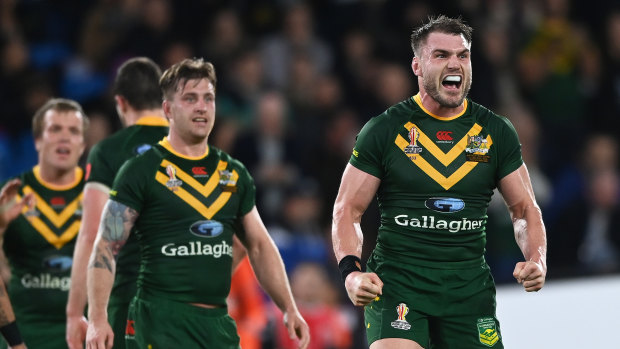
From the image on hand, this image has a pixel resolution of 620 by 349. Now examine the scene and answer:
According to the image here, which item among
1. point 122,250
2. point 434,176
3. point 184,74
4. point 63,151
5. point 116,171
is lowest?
point 122,250

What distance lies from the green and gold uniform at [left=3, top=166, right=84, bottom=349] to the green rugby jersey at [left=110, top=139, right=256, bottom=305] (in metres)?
1.15

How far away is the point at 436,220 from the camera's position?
5418 millimetres

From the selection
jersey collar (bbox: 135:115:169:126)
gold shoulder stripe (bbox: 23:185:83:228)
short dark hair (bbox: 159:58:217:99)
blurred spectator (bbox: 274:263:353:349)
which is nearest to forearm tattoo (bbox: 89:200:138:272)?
short dark hair (bbox: 159:58:217:99)

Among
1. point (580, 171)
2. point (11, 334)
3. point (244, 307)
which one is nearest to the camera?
point (11, 334)

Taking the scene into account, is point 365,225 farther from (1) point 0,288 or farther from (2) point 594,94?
(1) point 0,288

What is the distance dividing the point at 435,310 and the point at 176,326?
137 centimetres

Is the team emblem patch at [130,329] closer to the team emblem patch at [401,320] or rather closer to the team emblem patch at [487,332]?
the team emblem patch at [401,320]

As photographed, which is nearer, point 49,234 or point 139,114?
point 139,114

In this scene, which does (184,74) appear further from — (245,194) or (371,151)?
(371,151)

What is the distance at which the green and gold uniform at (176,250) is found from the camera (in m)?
5.70

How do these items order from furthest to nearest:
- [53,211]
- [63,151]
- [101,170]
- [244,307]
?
1. [244,307]
2. [63,151]
3. [53,211]
4. [101,170]

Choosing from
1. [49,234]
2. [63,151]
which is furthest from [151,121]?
[49,234]

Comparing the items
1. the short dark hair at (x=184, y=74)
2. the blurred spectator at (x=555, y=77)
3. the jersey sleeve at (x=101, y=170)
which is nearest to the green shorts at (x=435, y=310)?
the short dark hair at (x=184, y=74)

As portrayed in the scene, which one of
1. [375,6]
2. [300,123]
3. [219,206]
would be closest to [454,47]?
[219,206]
